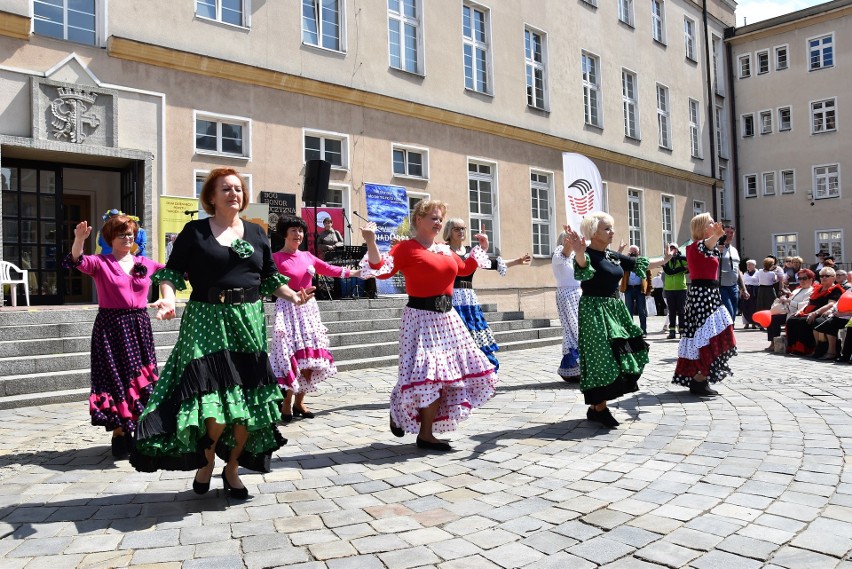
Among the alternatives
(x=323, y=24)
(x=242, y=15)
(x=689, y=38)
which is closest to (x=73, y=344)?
(x=242, y=15)

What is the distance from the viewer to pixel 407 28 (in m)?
17.7

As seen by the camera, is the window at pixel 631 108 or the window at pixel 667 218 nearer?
the window at pixel 631 108

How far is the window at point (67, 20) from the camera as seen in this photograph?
39.3ft

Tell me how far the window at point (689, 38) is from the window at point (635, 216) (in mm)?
7778

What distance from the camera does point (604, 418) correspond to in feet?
19.6

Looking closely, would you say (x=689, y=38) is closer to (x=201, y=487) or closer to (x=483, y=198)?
(x=483, y=198)

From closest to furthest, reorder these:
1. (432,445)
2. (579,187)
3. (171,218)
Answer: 1. (432,445)
2. (171,218)
3. (579,187)

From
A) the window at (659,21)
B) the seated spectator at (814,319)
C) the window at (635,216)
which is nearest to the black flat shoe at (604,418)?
the seated spectator at (814,319)

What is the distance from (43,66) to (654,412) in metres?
11.4

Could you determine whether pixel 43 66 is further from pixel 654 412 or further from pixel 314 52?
pixel 654 412

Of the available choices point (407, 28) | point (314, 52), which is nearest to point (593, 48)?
point (407, 28)

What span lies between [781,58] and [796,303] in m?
26.4

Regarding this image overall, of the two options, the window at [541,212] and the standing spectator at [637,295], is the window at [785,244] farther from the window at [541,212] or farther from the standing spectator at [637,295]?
the standing spectator at [637,295]

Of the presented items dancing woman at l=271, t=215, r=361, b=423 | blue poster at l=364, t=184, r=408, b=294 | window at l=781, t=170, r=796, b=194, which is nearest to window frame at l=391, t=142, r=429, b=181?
blue poster at l=364, t=184, r=408, b=294
